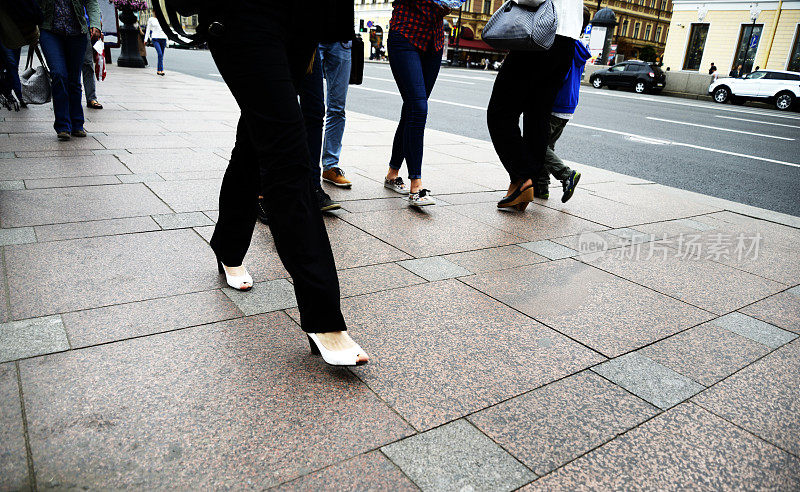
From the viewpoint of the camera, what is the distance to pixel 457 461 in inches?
67.2

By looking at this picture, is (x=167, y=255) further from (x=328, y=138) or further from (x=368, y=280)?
(x=328, y=138)

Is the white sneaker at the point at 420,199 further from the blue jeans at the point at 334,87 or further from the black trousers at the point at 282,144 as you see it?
the black trousers at the point at 282,144

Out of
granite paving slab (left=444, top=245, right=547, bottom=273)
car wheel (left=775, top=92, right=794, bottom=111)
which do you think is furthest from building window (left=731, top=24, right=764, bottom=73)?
granite paving slab (left=444, top=245, right=547, bottom=273)

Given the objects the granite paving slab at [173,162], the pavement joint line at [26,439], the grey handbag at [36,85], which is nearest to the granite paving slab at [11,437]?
the pavement joint line at [26,439]

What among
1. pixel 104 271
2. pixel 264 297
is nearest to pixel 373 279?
pixel 264 297

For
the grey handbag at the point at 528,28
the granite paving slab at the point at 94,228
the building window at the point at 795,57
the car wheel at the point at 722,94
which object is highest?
the building window at the point at 795,57

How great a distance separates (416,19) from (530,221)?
1.65 metres

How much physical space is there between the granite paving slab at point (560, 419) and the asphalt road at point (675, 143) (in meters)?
4.71

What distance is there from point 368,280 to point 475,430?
1293 mm

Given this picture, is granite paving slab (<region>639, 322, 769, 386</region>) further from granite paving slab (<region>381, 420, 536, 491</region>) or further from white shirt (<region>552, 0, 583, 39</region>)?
white shirt (<region>552, 0, 583, 39</region>)

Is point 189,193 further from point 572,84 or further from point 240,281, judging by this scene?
point 572,84

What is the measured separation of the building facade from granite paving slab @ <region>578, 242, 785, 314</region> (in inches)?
1964

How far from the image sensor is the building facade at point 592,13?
190ft

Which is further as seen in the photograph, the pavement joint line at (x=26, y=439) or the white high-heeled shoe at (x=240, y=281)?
the white high-heeled shoe at (x=240, y=281)
